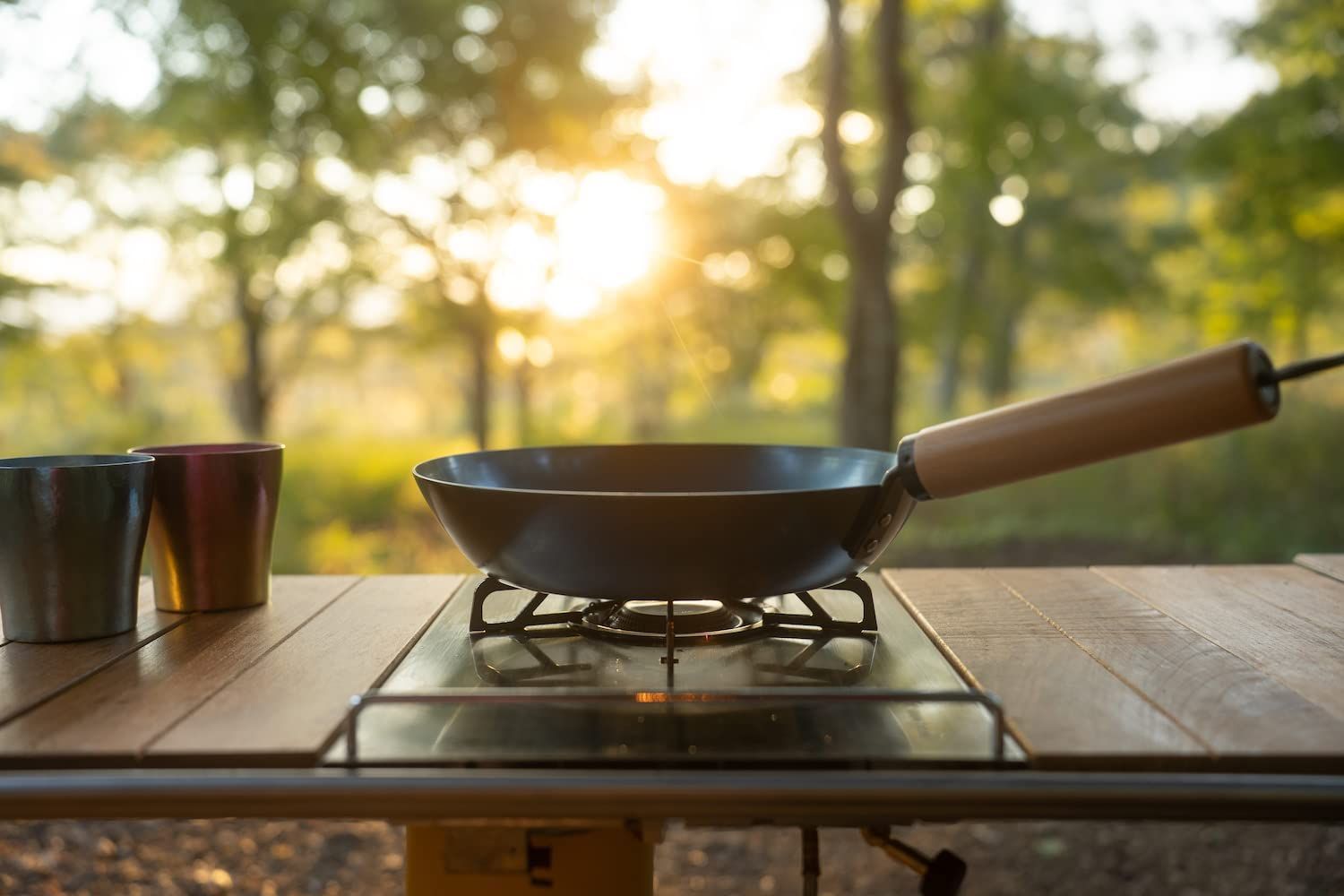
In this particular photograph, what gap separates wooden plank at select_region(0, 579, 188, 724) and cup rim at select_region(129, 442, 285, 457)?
18 cm

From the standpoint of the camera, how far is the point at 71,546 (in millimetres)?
997

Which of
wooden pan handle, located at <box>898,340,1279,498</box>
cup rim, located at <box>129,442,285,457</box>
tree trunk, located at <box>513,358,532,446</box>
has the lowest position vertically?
tree trunk, located at <box>513,358,532,446</box>

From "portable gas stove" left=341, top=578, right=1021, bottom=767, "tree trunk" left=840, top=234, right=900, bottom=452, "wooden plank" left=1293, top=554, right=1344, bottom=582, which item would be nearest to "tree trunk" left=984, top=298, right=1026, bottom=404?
"tree trunk" left=840, top=234, right=900, bottom=452

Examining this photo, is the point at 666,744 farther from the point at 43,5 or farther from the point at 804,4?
the point at 43,5

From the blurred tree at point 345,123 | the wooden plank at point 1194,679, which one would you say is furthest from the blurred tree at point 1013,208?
the wooden plank at point 1194,679

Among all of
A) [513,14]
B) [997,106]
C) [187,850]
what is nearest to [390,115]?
[513,14]

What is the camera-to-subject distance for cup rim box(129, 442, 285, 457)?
116 centimetres

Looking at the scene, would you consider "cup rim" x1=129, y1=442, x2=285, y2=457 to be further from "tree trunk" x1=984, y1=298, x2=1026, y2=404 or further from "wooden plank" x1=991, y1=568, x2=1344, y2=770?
"tree trunk" x1=984, y1=298, x2=1026, y2=404

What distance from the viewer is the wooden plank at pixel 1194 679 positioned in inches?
30.4

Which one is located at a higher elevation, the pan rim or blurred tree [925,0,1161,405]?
blurred tree [925,0,1161,405]

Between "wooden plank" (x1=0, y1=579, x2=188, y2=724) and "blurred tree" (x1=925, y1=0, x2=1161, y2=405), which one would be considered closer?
"wooden plank" (x1=0, y1=579, x2=188, y2=724)

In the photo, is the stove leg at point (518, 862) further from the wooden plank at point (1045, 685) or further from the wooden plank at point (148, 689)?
the wooden plank at point (1045, 685)

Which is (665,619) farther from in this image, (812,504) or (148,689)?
(148,689)

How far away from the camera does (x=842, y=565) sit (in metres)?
0.97
